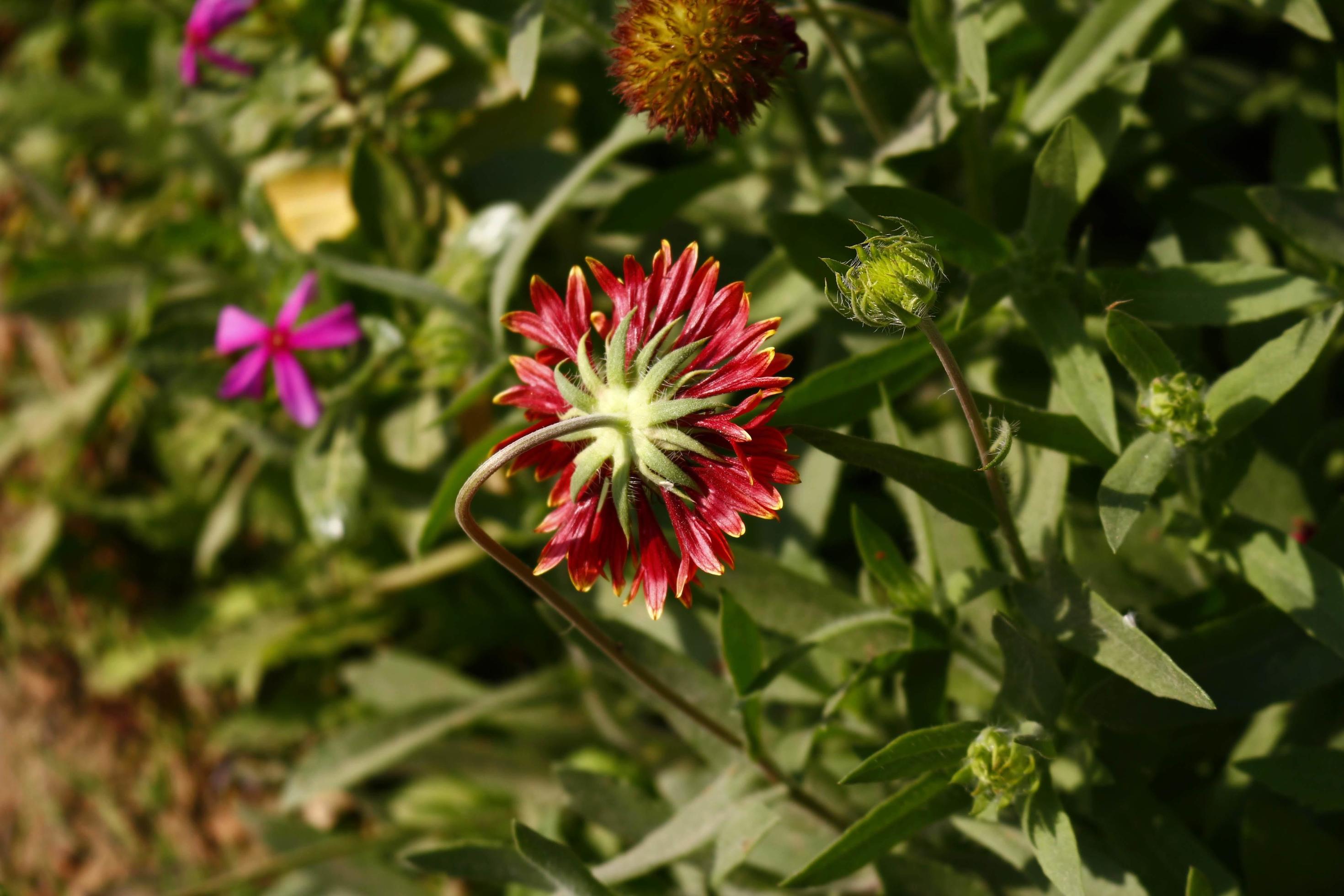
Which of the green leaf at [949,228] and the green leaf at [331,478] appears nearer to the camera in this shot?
the green leaf at [949,228]

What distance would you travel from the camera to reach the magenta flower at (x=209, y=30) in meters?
2.08

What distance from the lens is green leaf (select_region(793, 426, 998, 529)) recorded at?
129cm

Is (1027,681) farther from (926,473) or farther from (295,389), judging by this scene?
(295,389)

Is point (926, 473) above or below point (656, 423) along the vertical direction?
below

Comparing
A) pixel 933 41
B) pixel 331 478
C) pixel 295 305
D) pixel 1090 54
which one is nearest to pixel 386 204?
pixel 295 305

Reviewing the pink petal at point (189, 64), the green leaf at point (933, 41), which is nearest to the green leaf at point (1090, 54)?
the green leaf at point (933, 41)

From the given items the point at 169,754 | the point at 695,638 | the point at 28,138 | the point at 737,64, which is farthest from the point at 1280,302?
the point at 28,138

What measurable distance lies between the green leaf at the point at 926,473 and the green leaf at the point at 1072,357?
193 millimetres

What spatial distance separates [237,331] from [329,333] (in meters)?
0.17

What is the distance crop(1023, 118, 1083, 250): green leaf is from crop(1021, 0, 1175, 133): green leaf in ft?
0.63

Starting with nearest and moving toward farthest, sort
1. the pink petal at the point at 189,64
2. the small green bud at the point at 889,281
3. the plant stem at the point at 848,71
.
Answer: the small green bud at the point at 889,281 < the plant stem at the point at 848,71 < the pink petal at the point at 189,64

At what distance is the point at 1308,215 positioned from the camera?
1687 millimetres

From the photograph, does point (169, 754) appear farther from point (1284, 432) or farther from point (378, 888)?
point (1284, 432)

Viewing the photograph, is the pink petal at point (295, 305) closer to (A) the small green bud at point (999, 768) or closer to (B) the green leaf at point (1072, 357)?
(B) the green leaf at point (1072, 357)
